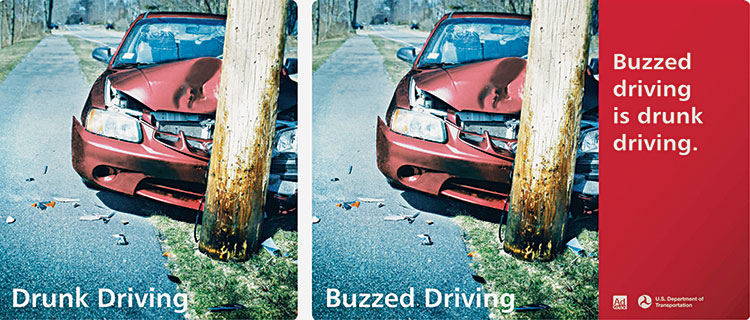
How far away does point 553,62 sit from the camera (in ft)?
10.3

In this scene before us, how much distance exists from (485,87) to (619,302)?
1.36m

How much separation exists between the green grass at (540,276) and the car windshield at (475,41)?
0.86 meters

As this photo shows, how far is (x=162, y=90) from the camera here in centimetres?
310

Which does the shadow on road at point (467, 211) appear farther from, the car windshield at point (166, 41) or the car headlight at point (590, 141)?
the car windshield at point (166, 41)

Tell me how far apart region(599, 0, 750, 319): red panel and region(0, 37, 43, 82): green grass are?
10.0 feet

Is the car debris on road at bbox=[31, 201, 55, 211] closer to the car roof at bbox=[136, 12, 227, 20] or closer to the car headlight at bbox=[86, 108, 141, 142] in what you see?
the car headlight at bbox=[86, 108, 141, 142]

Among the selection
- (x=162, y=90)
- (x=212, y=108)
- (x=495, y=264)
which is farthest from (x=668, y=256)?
(x=162, y=90)

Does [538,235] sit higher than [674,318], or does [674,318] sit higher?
[538,235]

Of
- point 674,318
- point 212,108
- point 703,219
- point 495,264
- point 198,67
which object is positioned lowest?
point 674,318

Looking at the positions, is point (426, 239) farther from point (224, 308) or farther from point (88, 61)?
point (88, 61)

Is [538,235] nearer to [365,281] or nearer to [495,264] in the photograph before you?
[495,264]

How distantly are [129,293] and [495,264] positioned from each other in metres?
1.93

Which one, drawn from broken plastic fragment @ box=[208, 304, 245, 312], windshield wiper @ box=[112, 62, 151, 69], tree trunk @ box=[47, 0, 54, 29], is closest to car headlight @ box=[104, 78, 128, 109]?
windshield wiper @ box=[112, 62, 151, 69]

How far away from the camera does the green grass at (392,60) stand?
3.27m
